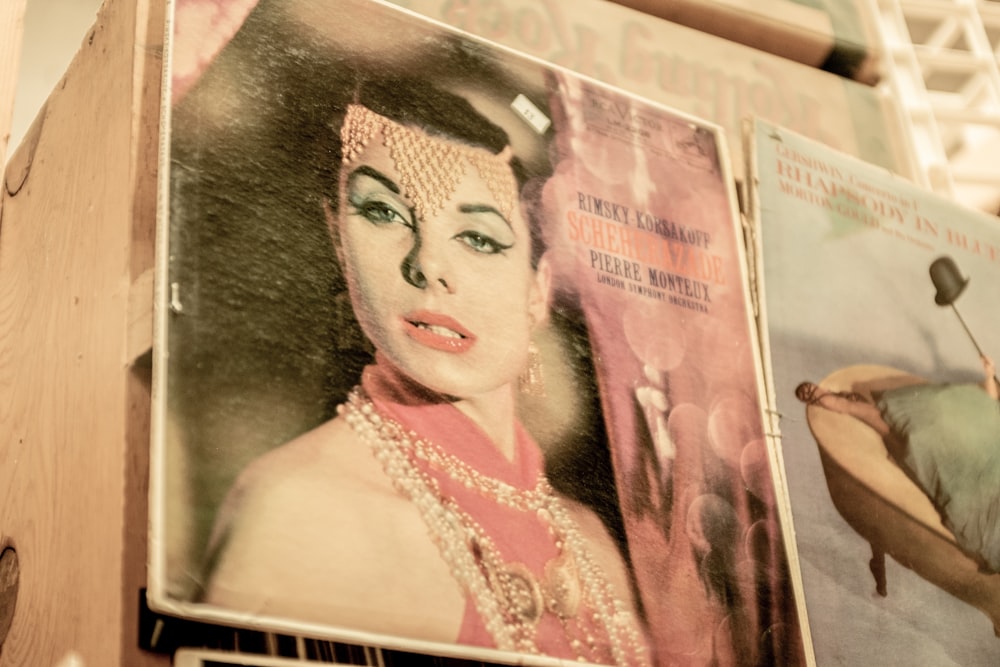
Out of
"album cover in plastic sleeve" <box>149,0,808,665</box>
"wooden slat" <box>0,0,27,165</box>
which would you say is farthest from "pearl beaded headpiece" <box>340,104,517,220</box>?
"wooden slat" <box>0,0,27,165</box>

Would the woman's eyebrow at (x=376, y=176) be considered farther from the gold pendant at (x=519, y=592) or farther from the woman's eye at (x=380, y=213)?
the gold pendant at (x=519, y=592)

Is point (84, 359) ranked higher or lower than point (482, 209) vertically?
lower

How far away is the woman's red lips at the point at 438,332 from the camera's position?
939 millimetres

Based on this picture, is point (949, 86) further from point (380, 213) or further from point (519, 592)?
point (519, 592)

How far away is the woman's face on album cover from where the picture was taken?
3.05 ft

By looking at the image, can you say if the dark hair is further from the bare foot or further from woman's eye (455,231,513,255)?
the bare foot

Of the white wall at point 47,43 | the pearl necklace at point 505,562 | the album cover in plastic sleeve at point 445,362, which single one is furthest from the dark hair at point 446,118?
the white wall at point 47,43

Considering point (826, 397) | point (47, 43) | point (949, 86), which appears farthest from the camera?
point (949, 86)

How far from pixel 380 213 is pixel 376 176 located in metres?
0.04

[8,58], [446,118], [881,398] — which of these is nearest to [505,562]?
[446,118]

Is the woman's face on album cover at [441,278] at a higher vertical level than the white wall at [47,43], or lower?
higher

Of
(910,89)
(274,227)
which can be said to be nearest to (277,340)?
(274,227)

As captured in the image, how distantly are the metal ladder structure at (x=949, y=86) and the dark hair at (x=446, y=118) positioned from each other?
75 cm

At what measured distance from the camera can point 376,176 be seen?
0.99 meters
